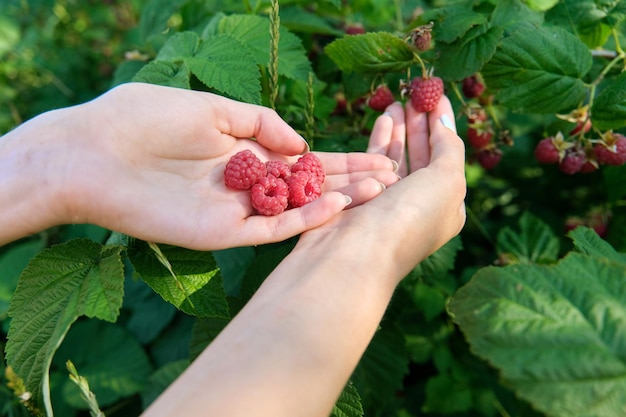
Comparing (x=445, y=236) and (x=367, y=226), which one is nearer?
(x=367, y=226)

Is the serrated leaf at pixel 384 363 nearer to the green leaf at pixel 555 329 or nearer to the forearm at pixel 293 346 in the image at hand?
the forearm at pixel 293 346

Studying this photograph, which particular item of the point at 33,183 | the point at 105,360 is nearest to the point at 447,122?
the point at 33,183

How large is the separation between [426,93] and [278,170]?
0.53m

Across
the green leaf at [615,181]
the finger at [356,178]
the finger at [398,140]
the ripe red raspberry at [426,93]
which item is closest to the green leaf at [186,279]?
the finger at [356,178]

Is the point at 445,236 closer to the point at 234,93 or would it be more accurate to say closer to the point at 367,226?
the point at 367,226

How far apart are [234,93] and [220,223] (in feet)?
1.38

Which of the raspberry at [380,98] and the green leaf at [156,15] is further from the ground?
the green leaf at [156,15]

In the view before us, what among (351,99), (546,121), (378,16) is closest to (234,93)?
(351,99)

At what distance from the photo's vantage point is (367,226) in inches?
50.5

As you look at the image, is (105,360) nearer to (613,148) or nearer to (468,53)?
(468,53)

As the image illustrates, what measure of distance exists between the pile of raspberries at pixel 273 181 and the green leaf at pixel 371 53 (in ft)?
1.34

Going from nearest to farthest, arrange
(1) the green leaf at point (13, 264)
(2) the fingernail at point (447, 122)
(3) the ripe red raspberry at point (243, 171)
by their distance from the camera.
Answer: (3) the ripe red raspberry at point (243, 171), (2) the fingernail at point (447, 122), (1) the green leaf at point (13, 264)

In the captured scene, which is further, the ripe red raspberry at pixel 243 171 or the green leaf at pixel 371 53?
the green leaf at pixel 371 53

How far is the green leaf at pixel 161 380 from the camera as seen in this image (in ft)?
6.27
